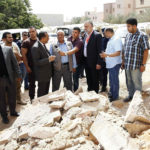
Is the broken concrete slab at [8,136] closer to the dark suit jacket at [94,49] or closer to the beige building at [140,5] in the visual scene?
the dark suit jacket at [94,49]

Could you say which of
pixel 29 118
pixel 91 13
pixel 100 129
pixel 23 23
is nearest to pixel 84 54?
pixel 29 118

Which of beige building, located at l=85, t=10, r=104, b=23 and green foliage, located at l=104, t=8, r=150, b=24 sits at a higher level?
beige building, located at l=85, t=10, r=104, b=23

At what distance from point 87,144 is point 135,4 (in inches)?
1933

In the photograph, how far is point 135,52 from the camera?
151 inches

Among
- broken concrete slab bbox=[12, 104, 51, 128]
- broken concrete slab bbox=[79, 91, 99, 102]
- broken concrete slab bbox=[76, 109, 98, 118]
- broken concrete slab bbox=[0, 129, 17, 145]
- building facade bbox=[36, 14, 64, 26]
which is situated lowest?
broken concrete slab bbox=[0, 129, 17, 145]

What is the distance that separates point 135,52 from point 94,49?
956mm

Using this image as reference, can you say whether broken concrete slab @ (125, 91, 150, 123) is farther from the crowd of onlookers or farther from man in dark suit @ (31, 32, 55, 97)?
man in dark suit @ (31, 32, 55, 97)

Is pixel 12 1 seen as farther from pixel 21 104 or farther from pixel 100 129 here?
pixel 100 129

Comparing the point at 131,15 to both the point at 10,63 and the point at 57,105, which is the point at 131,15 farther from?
the point at 57,105

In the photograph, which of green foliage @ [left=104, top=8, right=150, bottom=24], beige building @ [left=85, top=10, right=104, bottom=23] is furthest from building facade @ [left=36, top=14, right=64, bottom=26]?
green foliage @ [left=104, top=8, right=150, bottom=24]

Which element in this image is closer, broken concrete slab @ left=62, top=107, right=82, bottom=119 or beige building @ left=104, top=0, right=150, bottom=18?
broken concrete slab @ left=62, top=107, right=82, bottom=119

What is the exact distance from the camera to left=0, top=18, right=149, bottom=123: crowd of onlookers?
3.84 metres

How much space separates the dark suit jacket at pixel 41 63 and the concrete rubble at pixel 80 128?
856 millimetres

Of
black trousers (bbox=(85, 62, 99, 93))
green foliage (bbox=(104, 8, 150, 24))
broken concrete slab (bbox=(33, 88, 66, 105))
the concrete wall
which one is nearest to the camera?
broken concrete slab (bbox=(33, 88, 66, 105))
